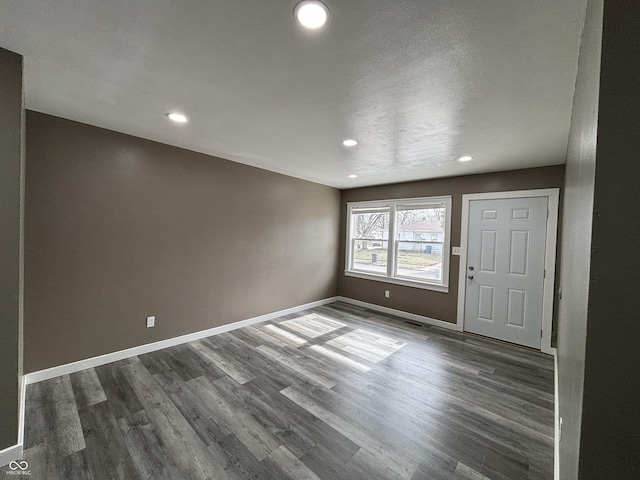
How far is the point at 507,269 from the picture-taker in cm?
368

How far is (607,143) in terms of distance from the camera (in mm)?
599

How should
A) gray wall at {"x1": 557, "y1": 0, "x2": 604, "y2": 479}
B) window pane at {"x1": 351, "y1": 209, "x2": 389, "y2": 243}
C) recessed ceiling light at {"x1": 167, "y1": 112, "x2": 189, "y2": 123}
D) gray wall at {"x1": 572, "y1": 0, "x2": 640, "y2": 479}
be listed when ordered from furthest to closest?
1. window pane at {"x1": 351, "y1": 209, "x2": 389, "y2": 243}
2. recessed ceiling light at {"x1": 167, "y1": 112, "x2": 189, "y2": 123}
3. gray wall at {"x1": 557, "y1": 0, "x2": 604, "y2": 479}
4. gray wall at {"x1": 572, "y1": 0, "x2": 640, "y2": 479}

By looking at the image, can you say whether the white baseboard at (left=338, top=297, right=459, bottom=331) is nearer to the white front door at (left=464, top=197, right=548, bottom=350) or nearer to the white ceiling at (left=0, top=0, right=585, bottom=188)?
the white front door at (left=464, top=197, right=548, bottom=350)

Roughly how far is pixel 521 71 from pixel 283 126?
1.79 meters

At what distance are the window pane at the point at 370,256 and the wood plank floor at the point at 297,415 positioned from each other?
205cm

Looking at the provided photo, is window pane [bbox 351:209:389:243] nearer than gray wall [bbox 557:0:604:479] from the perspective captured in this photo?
No

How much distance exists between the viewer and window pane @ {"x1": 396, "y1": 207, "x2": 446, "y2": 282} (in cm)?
440

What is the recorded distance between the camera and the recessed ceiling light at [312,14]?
45.3 inches

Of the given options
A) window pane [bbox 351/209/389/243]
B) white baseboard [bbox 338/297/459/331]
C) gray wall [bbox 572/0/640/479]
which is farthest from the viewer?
window pane [bbox 351/209/389/243]

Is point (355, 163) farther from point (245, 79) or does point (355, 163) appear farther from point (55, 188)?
point (55, 188)

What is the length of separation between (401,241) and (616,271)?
14.3ft

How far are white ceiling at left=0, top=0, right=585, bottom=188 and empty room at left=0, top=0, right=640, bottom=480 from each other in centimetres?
2

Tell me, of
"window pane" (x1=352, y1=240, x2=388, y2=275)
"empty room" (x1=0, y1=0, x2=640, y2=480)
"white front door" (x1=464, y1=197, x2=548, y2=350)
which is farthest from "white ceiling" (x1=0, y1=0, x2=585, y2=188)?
"window pane" (x1=352, y1=240, x2=388, y2=275)

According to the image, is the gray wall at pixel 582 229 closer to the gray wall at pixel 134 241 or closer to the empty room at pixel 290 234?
the empty room at pixel 290 234
